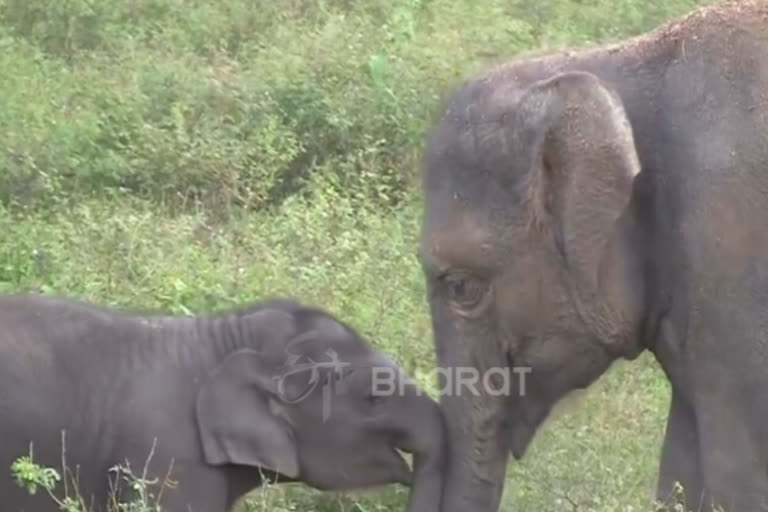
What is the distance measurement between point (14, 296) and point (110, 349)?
0.30 metres

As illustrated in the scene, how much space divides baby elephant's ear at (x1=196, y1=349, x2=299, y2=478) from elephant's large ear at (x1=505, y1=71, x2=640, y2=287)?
1.04m

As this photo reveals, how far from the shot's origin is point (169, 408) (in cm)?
540

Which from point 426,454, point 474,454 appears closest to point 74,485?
point 426,454

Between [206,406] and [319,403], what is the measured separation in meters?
0.30

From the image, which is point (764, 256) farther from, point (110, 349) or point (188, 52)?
point (188, 52)

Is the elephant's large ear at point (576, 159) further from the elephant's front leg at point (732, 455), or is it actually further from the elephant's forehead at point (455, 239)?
the elephant's front leg at point (732, 455)

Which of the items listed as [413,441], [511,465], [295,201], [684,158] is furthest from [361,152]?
[684,158]

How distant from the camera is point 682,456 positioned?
16.6 ft

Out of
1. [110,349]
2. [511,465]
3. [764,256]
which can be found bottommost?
[511,465]

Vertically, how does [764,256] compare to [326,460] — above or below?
above

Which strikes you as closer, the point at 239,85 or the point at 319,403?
the point at 319,403

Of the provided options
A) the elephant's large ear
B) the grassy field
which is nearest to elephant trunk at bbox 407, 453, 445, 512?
the grassy field

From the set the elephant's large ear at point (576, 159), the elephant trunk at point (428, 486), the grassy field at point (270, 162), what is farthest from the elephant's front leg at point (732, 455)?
the grassy field at point (270, 162)

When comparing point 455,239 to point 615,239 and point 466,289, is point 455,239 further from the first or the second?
point 615,239
